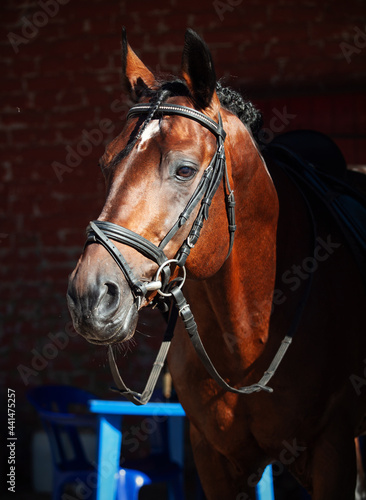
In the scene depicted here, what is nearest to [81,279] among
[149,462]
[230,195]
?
[230,195]

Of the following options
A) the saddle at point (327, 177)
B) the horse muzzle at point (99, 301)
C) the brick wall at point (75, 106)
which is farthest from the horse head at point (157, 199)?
the brick wall at point (75, 106)

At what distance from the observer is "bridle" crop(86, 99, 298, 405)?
1.61 meters

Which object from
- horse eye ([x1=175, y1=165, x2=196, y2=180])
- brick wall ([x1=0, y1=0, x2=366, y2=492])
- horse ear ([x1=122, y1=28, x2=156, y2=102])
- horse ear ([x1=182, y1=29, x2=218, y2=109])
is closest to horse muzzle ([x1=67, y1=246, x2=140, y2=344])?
horse eye ([x1=175, y1=165, x2=196, y2=180])

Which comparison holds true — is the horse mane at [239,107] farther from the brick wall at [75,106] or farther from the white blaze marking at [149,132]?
the brick wall at [75,106]

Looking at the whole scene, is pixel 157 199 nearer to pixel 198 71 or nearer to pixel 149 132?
pixel 149 132

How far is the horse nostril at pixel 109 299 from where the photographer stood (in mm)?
1549

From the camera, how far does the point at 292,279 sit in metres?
2.24

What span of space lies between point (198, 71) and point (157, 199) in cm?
48

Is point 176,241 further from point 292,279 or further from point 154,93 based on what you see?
point 292,279

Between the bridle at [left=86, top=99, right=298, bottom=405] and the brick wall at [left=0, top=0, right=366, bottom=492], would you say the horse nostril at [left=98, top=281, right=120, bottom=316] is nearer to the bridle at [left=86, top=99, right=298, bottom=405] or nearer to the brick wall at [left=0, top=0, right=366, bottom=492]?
the bridle at [left=86, top=99, right=298, bottom=405]

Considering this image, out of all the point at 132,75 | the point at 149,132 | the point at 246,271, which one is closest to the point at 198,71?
the point at 149,132

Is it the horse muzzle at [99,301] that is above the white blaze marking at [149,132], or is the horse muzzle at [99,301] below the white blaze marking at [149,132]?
below

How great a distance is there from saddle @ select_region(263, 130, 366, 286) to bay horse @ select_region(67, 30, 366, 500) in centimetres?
4

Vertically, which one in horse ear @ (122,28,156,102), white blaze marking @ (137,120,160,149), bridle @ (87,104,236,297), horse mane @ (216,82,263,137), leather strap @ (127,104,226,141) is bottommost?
bridle @ (87,104,236,297)
